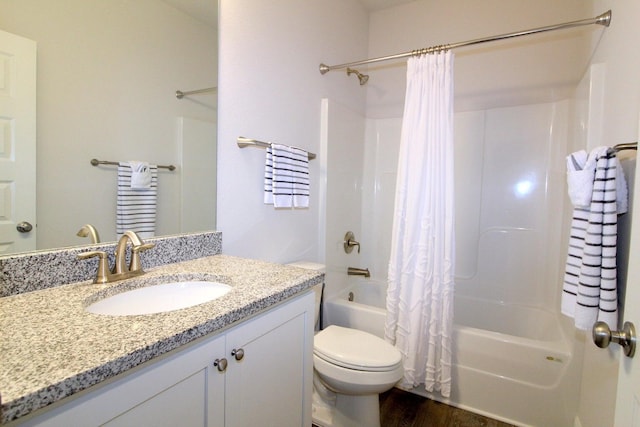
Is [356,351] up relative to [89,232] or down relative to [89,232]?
down

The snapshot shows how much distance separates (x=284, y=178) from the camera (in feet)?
5.12

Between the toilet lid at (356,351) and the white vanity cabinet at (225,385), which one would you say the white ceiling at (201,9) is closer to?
the white vanity cabinet at (225,385)

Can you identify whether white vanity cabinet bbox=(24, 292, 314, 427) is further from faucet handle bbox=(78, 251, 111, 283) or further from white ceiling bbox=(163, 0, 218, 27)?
white ceiling bbox=(163, 0, 218, 27)

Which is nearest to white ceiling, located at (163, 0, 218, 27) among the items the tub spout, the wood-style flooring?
the tub spout

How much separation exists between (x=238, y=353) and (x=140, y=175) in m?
0.75

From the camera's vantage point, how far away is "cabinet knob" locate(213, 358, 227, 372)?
732 millimetres

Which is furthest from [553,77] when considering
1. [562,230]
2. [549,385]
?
[549,385]

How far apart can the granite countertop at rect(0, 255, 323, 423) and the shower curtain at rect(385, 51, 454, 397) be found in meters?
0.94

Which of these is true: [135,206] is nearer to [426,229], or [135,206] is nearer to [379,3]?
[426,229]

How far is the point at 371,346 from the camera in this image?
1.51m

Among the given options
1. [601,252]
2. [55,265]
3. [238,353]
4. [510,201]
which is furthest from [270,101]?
[510,201]

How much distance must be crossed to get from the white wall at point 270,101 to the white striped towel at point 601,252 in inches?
52.4

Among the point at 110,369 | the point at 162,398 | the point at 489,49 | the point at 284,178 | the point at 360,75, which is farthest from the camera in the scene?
the point at 360,75

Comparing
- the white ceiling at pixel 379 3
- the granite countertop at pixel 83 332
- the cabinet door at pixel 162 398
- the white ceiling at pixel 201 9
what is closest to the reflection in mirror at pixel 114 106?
the white ceiling at pixel 201 9
